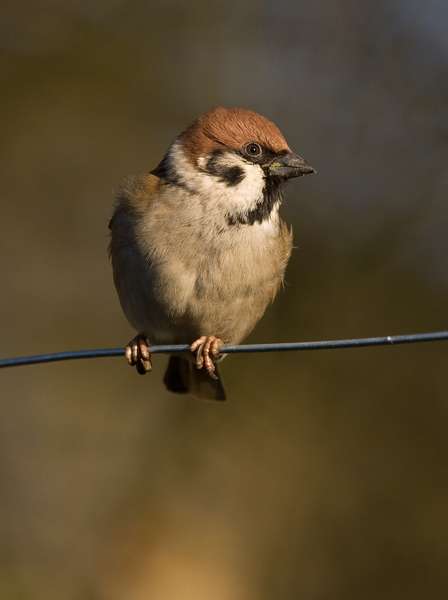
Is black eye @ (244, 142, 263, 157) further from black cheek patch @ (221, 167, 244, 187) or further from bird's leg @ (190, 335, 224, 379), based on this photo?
bird's leg @ (190, 335, 224, 379)

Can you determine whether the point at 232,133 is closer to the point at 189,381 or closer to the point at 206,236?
the point at 206,236

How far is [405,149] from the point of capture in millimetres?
5957

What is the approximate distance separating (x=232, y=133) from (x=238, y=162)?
0.15m

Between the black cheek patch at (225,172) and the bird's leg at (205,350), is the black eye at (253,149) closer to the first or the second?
the black cheek patch at (225,172)

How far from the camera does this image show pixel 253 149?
3414 mm

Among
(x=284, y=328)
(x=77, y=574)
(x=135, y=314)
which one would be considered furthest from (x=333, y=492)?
(x=135, y=314)

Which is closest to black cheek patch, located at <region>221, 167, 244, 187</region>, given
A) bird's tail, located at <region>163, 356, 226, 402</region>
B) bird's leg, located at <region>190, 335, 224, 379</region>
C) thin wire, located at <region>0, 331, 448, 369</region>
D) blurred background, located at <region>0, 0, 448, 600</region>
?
bird's leg, located at <region>190, 335, 224, 379</region>

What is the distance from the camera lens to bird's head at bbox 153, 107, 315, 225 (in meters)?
3.33

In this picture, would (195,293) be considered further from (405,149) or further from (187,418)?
(405,149)

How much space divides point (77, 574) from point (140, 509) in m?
0.67

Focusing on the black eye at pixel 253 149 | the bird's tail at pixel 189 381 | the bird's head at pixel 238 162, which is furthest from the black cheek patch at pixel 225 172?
the bird's tail at pixel 189 381

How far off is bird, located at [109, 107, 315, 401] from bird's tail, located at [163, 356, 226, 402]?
1.31 ft

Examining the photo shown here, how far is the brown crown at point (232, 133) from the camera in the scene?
3.41 meters

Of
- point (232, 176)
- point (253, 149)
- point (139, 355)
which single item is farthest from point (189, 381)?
point (253, 149)
